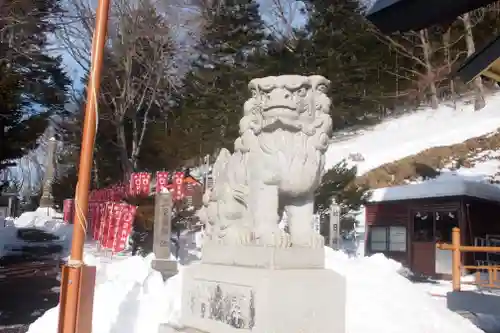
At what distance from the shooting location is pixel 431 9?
5180 millimetres

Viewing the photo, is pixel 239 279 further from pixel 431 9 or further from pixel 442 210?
pixel 442 210

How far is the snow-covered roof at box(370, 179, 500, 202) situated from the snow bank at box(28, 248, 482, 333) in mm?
5725

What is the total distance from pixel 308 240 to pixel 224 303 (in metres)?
0.89

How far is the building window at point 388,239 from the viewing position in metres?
15.5

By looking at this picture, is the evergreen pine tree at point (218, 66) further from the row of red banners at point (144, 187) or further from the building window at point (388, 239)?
the building window at point (388, 239)

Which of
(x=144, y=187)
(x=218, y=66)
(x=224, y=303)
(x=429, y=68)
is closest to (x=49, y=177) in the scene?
(x=218, y=66)

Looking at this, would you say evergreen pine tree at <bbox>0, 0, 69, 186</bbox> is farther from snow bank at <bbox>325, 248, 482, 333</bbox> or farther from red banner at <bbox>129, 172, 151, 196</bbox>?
snow bank at <bbox>325, 248, 482, 333</bbox>

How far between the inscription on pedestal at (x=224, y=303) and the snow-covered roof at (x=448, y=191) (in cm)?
1068

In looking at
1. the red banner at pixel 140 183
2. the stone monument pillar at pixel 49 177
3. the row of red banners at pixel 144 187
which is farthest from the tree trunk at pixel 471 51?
the stone monument pillar at pixel 49 177

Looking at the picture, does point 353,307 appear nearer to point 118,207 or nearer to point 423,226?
point 118,207

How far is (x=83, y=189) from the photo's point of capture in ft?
10.6

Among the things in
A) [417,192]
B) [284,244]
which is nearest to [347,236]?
[417,192]

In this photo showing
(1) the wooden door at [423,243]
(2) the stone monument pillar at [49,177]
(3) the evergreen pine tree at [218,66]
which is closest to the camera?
(1) the wooden door at [423,243]

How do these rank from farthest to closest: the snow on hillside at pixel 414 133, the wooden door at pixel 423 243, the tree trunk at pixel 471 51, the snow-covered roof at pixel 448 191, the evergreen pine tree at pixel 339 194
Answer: the tree trunk at pixel 471 51, the snow on hillside at pixel 414 133, the evergreen pine tree at pixel 339 194, the wooden door at pixel 423 243, the snow-covered roof at pixel 448 191
